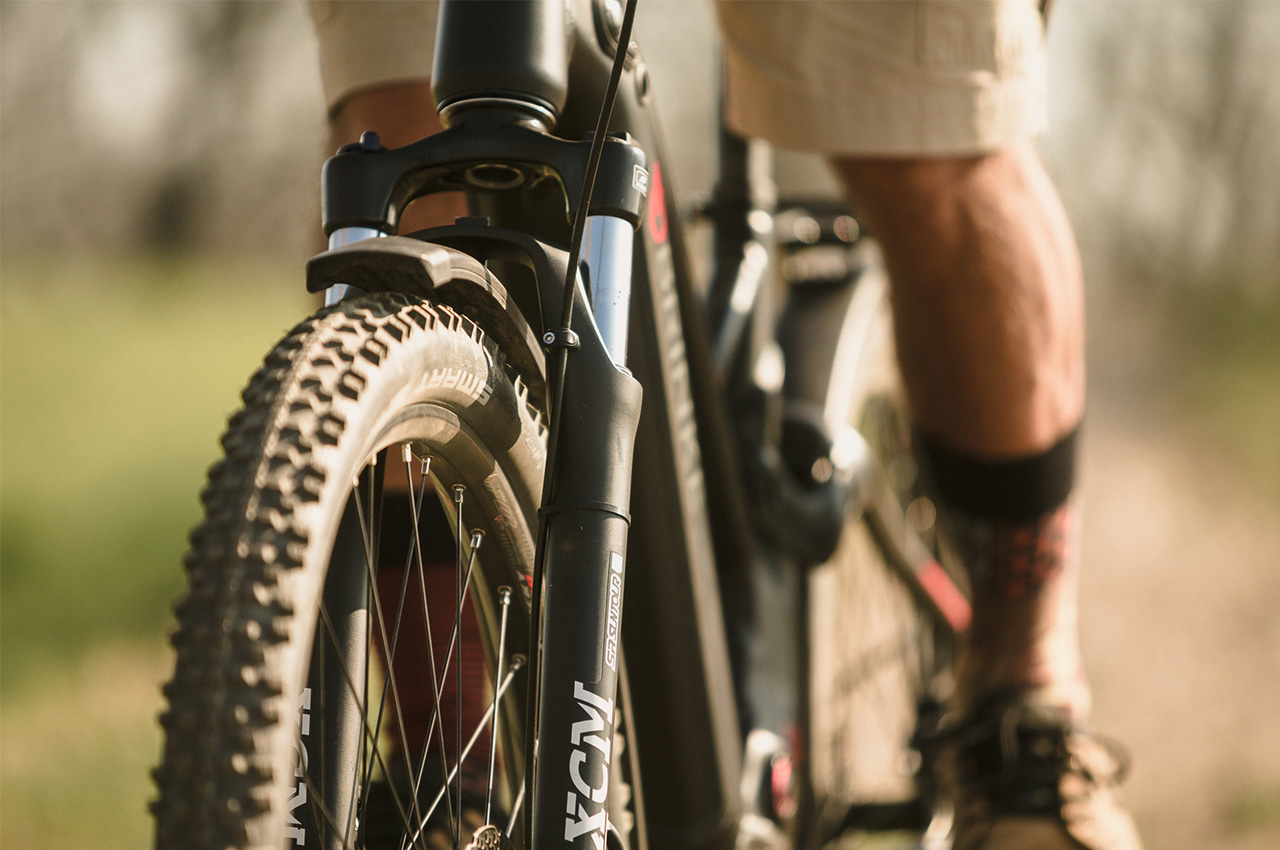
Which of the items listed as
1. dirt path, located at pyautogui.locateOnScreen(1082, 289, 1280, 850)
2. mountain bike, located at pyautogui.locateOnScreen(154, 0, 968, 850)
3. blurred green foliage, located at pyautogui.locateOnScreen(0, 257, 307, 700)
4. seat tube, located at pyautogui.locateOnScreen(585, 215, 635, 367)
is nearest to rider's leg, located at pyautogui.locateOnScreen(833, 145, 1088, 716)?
mountain bike, located at pyautogui.locateOnScreen(154, 0, 968, 850)

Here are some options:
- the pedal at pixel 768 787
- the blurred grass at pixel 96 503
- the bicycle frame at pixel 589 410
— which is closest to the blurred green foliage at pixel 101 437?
the blurred grass at pixel 96 503

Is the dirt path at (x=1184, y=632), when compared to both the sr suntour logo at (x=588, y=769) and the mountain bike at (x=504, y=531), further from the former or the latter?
the sr suntour logo at (x=588, y=769)

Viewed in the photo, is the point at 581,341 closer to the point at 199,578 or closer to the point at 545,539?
the point at 545,539

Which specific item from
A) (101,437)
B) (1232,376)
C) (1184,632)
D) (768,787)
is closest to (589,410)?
(768,787)

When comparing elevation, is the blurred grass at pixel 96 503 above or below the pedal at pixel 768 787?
above

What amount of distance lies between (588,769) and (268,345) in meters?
4.72

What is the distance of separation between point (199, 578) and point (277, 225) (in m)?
6.82

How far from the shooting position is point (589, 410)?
604 mm

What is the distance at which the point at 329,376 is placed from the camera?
45 centimetres

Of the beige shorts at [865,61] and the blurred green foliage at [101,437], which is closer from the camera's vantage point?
the beige shorts at [865,61]

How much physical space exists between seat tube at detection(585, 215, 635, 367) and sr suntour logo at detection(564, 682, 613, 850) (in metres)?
0.19

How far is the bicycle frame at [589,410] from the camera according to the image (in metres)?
0.57

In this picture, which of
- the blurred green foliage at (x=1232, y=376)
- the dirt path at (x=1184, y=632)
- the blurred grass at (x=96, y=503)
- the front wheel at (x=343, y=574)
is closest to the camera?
the front wheel at (x=343, y=574)

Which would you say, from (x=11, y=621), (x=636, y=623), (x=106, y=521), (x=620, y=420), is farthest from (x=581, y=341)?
(x=106, y=521)
